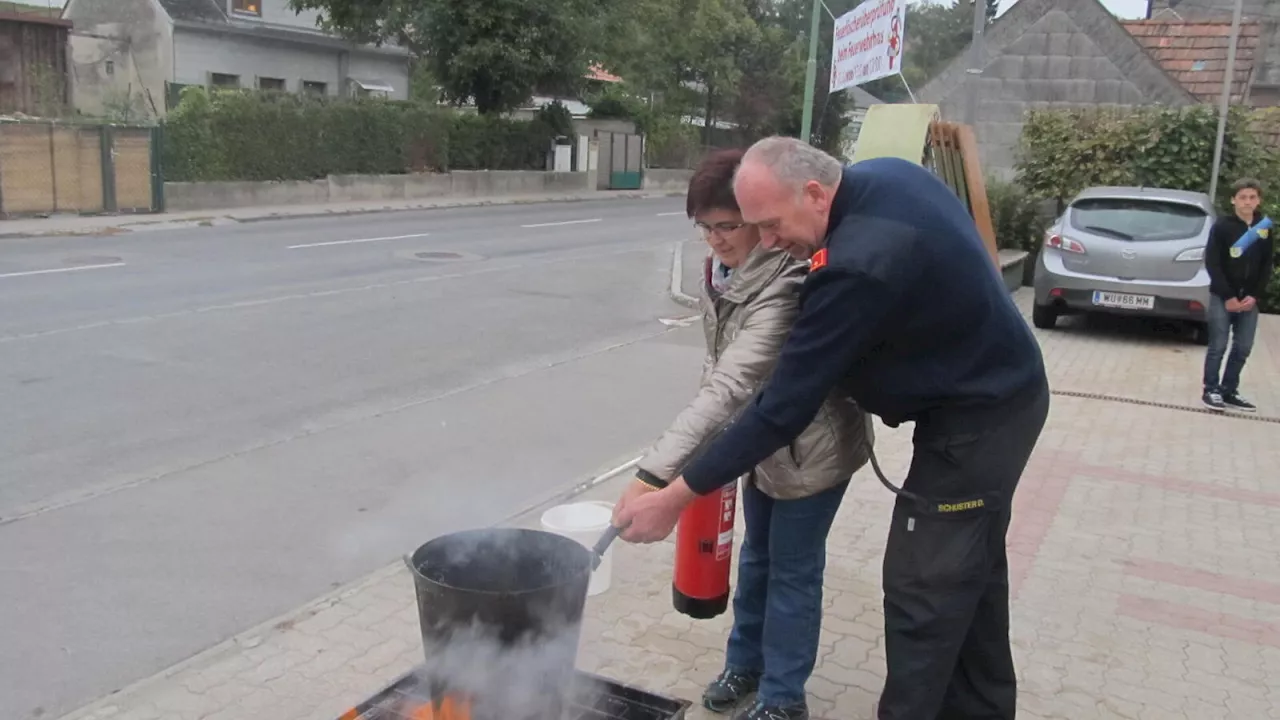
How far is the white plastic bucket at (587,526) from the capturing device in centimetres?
441

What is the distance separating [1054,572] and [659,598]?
1.89 meters

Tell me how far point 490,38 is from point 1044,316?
19.7m

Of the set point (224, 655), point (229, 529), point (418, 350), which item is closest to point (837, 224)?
point (224, 655)

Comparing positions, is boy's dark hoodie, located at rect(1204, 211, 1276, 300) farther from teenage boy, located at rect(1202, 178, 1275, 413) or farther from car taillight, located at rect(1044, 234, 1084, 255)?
car taillight, located at rect(1044, 234, 1084, 255)

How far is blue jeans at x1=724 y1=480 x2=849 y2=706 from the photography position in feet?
10.4

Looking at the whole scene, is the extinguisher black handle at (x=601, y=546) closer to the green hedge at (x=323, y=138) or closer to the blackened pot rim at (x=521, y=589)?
the blackened pot rim at (x=521, y=589)

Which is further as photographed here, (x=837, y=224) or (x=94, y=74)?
(x=94, y=74)

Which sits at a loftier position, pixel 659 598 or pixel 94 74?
pixel 94 74

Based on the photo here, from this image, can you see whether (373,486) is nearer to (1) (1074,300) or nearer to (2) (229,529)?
(2) (229,529)

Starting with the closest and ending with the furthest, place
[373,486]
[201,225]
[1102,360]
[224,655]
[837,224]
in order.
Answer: [837,224] → [224,655] → [373,486] → [1102,360] → [201,225]

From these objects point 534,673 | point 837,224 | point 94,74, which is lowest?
point 534,673

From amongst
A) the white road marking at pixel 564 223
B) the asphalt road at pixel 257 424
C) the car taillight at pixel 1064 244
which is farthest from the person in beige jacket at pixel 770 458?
the white road marking at pixel 564 223

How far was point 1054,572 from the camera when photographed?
16.0ft

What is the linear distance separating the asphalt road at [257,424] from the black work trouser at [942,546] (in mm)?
2582
